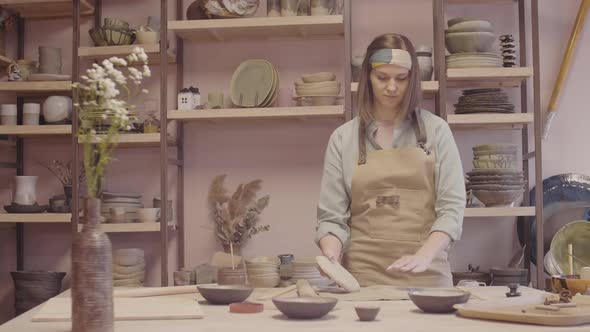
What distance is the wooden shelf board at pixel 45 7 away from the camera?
Result: 13.7ft

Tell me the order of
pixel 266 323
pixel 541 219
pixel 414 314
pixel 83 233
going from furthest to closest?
pixel 541 219 → pixel 414 314 → pixel 266 323 → pixel 83 233

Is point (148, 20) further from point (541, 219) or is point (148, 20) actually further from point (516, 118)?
point (541, 219)

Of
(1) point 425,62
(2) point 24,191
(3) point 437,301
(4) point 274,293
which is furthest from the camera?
(2) point 24,191

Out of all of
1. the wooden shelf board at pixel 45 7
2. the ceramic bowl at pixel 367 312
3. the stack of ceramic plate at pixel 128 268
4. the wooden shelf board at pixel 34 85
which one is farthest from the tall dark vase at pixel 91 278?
the wooden shelf board at pixel 45 7

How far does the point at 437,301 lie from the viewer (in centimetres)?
169

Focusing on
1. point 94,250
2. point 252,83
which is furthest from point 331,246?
point 252,83

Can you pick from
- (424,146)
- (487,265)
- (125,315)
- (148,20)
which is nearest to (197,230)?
(148,20)

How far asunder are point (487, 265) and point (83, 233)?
10.2ft

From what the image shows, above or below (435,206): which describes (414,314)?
below

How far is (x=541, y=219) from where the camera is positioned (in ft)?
12.1

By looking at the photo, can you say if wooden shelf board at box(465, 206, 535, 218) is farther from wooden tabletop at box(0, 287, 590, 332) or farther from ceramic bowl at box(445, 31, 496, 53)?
wooden tabletop at box(0, 287, 590, 332)

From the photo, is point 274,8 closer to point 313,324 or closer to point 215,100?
point 215,100

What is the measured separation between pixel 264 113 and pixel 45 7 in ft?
5.05

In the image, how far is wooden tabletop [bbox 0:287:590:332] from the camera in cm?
151
